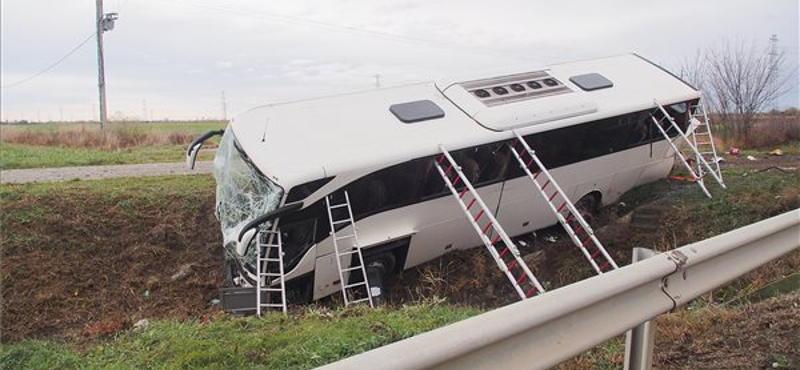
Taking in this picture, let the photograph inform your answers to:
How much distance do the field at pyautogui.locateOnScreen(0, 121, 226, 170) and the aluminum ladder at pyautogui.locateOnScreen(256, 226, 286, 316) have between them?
13888 millimetres

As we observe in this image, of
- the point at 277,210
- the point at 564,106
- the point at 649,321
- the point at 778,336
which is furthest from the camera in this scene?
the point at 564,106

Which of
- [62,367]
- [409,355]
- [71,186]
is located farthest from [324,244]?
[71,186]

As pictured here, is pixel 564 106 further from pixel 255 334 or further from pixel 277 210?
pixel 255 334

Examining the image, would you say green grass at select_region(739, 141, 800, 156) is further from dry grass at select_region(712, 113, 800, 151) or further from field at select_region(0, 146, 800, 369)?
field at select_region(0, 146, 800, 369)

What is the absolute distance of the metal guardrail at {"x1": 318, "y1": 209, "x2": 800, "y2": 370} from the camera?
1.85 m

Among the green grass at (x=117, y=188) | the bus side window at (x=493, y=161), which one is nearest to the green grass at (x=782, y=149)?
the bus side window at (x=493, y=161)

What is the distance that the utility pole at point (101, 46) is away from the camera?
2617 cm

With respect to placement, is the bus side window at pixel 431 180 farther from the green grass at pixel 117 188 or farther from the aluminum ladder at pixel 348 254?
the green grass at pixel 117 188

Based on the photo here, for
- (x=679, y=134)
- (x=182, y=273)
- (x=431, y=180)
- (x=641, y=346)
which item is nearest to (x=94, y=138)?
(x=182, y=273)

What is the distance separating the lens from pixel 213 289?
8750 millimetres

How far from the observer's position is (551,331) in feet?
7.33

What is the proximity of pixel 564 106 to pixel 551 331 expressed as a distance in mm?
6659

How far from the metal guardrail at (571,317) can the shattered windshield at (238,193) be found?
4.59 meters

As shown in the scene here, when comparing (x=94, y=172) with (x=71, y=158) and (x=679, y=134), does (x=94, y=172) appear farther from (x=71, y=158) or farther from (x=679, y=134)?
(x=679, y=134)
